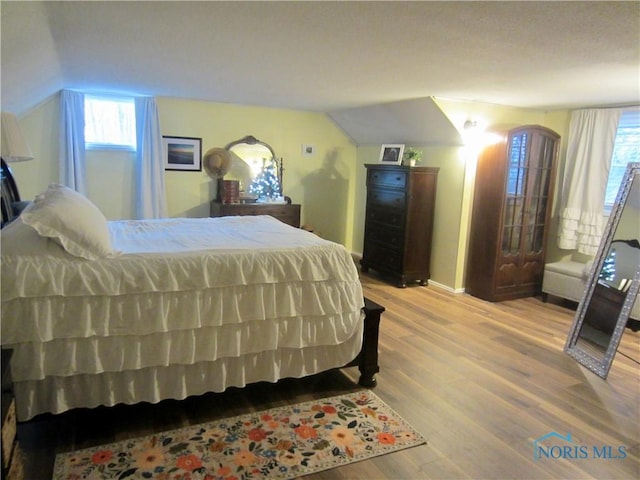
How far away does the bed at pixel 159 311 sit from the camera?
188cm

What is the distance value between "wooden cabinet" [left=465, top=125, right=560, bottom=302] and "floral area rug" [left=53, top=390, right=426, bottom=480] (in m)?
2.64

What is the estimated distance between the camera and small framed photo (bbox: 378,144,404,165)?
5.01 m

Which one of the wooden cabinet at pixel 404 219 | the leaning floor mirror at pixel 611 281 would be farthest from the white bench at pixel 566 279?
the wooden cabinet at pixel 404 219

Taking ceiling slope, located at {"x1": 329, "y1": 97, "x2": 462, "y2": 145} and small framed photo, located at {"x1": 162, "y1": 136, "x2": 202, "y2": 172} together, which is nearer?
ceiling slope, located at {"x1": 329, "y1": 97, "x2": 462, "y2": 145}

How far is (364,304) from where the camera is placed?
2.69m

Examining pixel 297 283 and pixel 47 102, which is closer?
pixel 297 283

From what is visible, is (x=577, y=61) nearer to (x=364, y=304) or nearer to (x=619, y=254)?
(x=619, y=254)

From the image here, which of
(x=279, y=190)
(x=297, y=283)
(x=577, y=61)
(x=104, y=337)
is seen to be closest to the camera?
(x=104, y=337)

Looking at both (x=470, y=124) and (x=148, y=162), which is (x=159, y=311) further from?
(x=470, y=124)

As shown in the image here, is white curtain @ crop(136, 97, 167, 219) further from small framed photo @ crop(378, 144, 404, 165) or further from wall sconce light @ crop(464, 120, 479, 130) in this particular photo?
wall sconce light @ crop(464, 120, 479, 130)

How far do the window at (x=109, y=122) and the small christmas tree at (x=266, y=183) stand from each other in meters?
1.51

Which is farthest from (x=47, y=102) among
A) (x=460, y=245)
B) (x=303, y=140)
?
(x=460, y=245)

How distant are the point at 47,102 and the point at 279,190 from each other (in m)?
2.72

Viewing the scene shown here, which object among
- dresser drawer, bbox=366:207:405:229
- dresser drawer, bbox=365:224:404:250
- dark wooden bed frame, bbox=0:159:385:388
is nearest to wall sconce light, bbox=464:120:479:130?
dresser drawer, bbox=366:207:405:229
